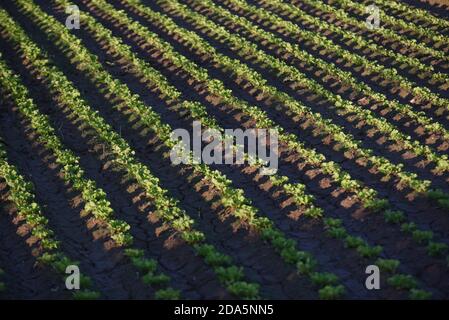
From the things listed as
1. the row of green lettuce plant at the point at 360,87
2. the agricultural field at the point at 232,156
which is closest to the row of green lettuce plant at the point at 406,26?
the agricultural field at the point at 232,156

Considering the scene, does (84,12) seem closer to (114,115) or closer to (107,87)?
(107,87)

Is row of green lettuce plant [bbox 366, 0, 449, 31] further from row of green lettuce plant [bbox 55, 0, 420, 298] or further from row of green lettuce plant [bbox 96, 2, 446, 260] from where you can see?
row of green lettuce plant [bbox 55, 0, 420, 298]

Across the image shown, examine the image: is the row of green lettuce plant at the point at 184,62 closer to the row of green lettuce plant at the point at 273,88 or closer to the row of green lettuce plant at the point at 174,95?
the row of green lettuce plant at the point at 174,95

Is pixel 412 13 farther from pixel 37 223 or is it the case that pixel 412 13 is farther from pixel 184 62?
pixel 37 223

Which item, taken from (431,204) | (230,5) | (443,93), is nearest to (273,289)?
(431,204)

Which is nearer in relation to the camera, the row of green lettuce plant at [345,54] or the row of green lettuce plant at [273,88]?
the row of green lettuce plant at [273,88]

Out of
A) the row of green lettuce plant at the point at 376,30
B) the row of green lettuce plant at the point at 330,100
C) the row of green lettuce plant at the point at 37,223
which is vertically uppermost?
the row of green lettuce plant at the point at 376,30

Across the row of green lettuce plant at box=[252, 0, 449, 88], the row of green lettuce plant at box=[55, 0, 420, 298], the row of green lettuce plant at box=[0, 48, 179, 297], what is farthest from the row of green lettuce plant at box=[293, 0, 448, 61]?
the row of green lettuce plant at box=[0, 48, 179, 297]
